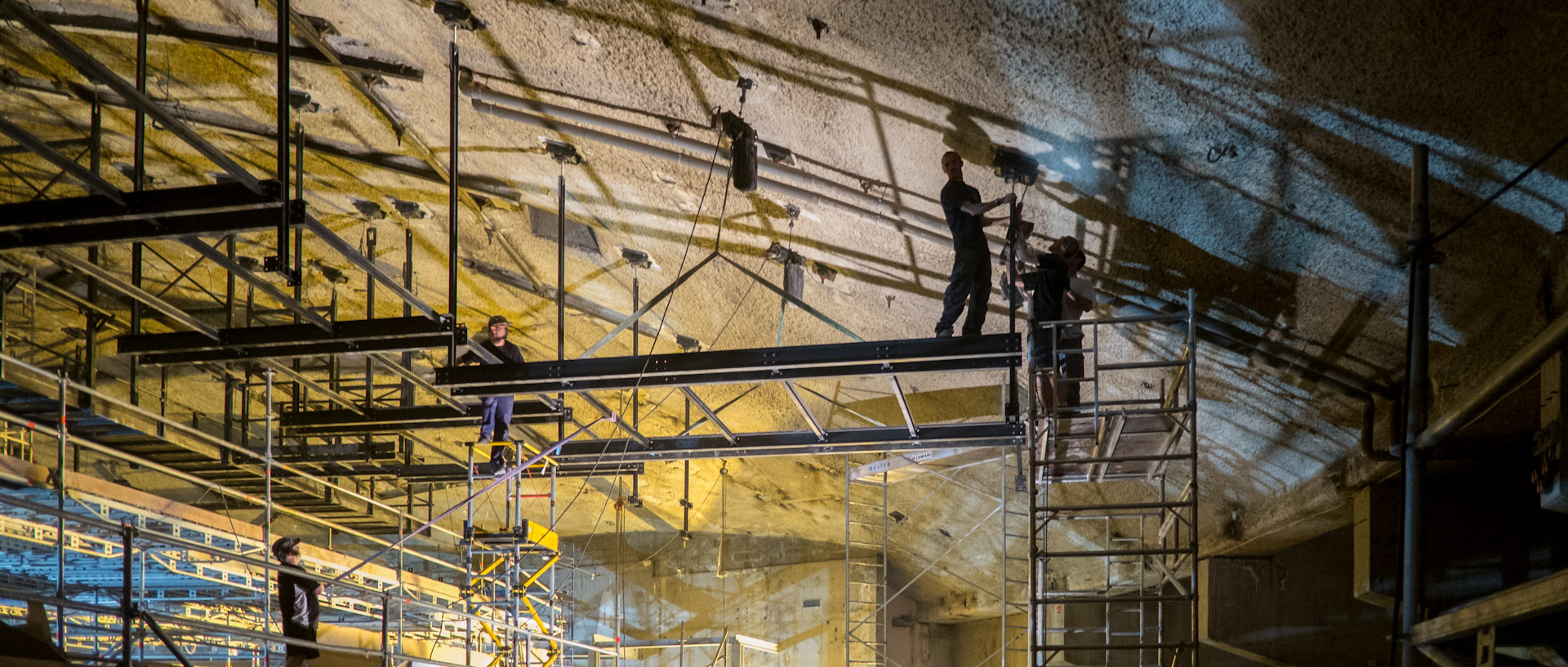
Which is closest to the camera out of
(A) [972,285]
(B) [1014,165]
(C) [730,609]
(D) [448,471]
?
(B) [1014,165]

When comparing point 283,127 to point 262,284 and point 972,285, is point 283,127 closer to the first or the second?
point 262,284

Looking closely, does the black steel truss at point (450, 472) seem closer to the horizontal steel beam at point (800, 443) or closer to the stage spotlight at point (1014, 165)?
the horizontal steel beam at point (800, 443)

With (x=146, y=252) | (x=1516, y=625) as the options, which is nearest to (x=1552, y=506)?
(x=1516, y=625)

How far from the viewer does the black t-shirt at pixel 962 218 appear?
23.9 feet

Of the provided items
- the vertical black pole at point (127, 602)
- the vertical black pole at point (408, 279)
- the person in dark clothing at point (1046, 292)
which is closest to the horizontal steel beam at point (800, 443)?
the person in dark clothing at point (1046, 292)

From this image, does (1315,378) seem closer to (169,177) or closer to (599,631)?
(169,177)

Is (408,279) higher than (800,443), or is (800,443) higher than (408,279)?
(408,279)

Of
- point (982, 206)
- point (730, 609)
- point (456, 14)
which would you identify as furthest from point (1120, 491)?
point (730, 609)

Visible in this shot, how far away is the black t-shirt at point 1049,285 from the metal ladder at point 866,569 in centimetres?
773

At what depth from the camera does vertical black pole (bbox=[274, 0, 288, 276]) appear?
6.05 meters

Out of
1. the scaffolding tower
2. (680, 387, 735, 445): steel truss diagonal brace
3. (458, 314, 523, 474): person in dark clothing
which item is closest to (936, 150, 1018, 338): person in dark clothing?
the scaffolding tower

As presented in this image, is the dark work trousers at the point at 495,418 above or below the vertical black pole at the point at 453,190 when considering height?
below

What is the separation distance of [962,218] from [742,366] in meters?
1.75

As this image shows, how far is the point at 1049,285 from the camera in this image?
7621mm
